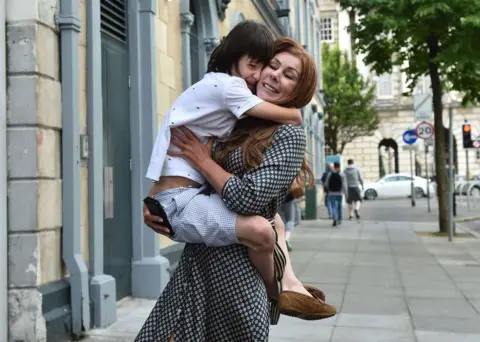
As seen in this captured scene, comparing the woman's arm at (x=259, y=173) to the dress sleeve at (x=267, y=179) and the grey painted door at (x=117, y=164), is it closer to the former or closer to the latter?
the dress sleeve at (x=267, y=179)

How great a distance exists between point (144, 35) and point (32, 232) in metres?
3.04

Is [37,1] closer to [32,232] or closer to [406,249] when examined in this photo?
[32,232]

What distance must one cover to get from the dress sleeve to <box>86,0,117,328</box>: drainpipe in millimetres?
3679

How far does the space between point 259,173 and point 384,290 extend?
6.12 m

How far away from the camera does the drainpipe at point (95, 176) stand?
5684 mm

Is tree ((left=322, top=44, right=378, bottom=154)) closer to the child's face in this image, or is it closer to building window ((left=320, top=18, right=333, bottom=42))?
building window ((left=320, top=18, right=333, bottom=42))

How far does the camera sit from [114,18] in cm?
693

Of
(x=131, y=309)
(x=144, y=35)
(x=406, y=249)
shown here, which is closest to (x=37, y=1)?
(x=144, y=35)

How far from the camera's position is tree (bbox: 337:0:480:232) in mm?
13180

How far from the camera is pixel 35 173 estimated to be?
4.85m

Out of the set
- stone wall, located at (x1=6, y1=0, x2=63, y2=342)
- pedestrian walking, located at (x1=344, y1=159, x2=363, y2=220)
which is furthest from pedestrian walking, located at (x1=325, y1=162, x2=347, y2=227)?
stone wall, located at (x1=6, y1=0, x2=63, y2=342)

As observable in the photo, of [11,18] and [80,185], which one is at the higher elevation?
[11,18]

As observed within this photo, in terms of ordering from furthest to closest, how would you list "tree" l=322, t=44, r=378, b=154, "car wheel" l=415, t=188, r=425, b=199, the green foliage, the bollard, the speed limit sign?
"tree" l=322, t=44, r=378, b=154 < "car wheel" l=415, t=188, r=425, b=199 < the bollard < the speed limit sign < the green foliage

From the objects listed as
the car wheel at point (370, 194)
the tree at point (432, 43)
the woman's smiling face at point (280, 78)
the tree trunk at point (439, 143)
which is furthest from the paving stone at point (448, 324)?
the car wheel at point (370, 194)
